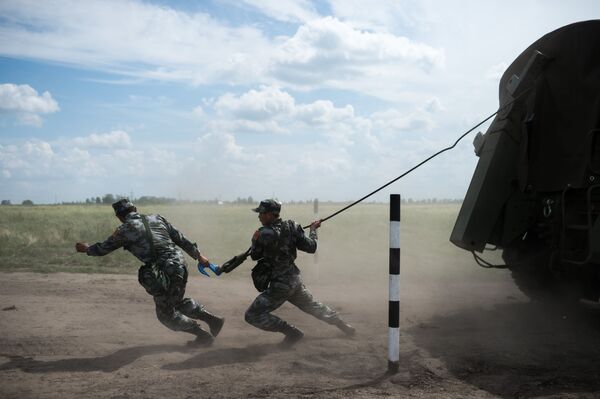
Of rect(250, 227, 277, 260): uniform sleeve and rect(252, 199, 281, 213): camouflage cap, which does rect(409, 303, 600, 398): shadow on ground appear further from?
rect(252, 199, 281, 213): camouflage cap

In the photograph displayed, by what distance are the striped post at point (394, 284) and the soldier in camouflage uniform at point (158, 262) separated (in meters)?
2.22

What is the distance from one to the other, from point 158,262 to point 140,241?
296 millimetres

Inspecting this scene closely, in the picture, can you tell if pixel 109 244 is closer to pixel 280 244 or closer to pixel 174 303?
pixel 174 303

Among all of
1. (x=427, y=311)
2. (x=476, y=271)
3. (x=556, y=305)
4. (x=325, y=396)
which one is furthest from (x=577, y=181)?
(x=476, y=271)

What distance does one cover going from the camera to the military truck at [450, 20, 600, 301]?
6109mm

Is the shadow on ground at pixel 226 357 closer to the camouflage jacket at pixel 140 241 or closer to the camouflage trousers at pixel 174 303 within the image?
the camouflage trousers at pixel 174 303

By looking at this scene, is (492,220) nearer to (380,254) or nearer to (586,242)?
(586,242)

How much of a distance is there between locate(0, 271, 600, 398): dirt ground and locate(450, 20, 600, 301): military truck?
3.17 feet

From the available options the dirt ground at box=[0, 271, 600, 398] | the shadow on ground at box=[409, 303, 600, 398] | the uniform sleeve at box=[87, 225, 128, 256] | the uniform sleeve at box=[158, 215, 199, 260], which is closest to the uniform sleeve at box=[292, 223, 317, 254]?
the dirt ground at box=[0, 271, 600, 398]

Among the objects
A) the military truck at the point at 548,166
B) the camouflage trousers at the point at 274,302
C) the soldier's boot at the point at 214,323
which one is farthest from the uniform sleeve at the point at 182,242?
the military truck at the point at 548,166

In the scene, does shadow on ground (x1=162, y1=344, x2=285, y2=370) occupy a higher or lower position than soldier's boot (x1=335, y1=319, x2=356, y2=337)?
lower

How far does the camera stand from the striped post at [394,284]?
470 centimetres

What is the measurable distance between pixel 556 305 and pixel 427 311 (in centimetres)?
166

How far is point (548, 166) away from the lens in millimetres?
6410
